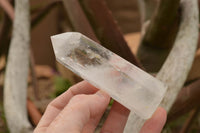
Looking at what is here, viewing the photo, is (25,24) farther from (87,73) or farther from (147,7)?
(87,73)

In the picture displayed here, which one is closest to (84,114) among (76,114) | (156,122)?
(76,114)

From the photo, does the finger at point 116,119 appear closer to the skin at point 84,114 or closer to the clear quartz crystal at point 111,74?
the skin at point 84,114

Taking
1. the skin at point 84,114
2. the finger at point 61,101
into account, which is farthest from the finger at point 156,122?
the finger at point 61,101

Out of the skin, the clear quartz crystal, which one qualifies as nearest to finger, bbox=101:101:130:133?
the skin

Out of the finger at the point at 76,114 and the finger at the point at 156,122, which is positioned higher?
the finger at the point at 76,114

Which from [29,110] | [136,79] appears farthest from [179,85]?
[29,110]

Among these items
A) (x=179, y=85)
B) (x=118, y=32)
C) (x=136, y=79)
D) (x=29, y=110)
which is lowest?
(x=29, y=110)
